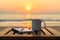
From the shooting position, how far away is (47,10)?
2.19 m

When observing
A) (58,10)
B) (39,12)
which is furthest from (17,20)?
(58,10)

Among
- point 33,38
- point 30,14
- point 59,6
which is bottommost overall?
point 33,38

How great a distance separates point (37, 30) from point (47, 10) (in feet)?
3.64

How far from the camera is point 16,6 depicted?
2.18 m

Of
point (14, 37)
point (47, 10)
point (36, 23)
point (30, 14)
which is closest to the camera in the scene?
point (14, 37)

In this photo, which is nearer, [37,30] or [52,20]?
[37,30]

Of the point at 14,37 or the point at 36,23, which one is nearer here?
the point at 14,37

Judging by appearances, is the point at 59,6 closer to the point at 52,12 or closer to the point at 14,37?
the point at 52,12

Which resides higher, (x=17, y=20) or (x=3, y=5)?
(x=3, y=5)

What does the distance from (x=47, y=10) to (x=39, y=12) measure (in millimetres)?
164

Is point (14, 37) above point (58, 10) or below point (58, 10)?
below

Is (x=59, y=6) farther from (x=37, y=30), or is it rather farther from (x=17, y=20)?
(x=37, y=30)

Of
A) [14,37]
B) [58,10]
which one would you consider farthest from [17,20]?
[14,37]

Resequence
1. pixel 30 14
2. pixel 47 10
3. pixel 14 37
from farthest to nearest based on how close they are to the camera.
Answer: pixel 47 10 → pixel 30 14 → pixel 14 37
